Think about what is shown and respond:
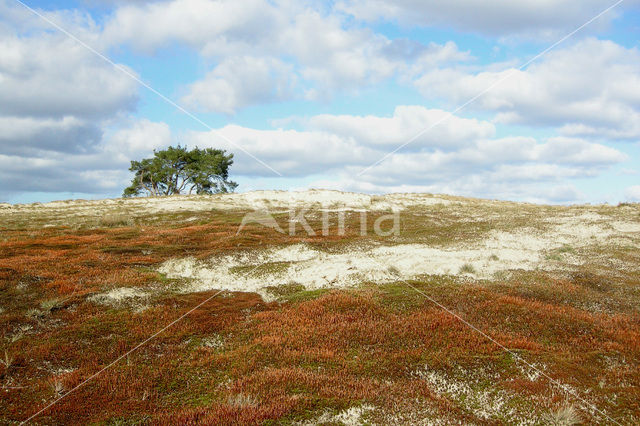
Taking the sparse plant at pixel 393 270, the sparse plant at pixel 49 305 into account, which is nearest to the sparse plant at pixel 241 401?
the sparse plant at pixel 49 305

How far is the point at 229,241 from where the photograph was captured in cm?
3800

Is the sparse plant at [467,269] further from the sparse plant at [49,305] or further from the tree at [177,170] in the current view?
the tree at [177,170]

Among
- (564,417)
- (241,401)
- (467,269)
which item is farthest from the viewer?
(467,269)

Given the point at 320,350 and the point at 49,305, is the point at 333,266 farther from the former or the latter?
the point at 49,305

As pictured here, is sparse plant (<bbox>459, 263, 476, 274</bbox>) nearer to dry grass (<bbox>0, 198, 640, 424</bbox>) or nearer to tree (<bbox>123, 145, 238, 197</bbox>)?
dry grass (<bbox>0, 198, 640, 424</bbox>)

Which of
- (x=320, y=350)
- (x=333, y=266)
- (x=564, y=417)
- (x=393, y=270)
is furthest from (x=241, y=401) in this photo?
(x=393, y=270)

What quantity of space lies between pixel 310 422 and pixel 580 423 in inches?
274

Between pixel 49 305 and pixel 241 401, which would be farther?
pixel 49 305

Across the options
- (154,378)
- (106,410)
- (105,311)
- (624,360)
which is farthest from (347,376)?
(105,311)

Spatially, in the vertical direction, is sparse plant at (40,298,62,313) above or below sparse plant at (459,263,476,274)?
below

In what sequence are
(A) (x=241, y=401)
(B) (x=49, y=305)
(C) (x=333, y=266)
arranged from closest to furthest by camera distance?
(A) (x=241, y=401) → (B) (x=49, y=305) → (C) (x=333, y=266)

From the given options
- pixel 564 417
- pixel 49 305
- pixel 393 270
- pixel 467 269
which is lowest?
pixel 564 417

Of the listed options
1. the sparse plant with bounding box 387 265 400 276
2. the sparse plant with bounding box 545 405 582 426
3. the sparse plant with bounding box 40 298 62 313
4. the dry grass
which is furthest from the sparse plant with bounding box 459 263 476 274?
the sparse plant with bounding box 40 298 62 313

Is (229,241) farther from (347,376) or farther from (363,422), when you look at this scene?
(363,422)
